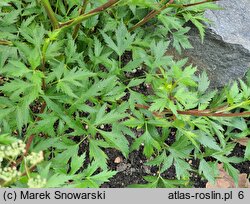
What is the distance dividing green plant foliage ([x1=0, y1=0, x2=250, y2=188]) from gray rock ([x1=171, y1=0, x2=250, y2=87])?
0.08 meters

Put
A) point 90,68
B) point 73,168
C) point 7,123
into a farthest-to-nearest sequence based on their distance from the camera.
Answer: point 90,68
point 7,123
point 73,168

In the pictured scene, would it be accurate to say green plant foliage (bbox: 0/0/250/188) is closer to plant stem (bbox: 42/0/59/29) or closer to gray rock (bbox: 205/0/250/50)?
plant stem (bbox: 42/0/59/29)

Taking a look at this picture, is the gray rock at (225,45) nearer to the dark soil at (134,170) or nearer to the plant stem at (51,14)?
the dark soil at (134,170)

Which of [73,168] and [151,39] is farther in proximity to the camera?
[151,39]

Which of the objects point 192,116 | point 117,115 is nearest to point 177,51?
point 192,116

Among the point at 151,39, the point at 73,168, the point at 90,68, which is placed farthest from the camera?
the point at 151,39

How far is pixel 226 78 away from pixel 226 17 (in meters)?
0.44

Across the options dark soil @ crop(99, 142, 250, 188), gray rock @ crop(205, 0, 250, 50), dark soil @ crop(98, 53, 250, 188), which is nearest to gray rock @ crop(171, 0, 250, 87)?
gray rock @ crop(205, 0, 250, 50)

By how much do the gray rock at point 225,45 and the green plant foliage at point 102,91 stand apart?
0.27 ft

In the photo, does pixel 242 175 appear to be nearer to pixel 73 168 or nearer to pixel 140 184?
pixel 140 184

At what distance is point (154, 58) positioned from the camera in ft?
9.44

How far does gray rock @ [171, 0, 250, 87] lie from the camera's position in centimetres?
309

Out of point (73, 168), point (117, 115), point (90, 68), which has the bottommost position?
point (73, 168)

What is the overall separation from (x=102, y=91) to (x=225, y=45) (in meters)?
1.02
